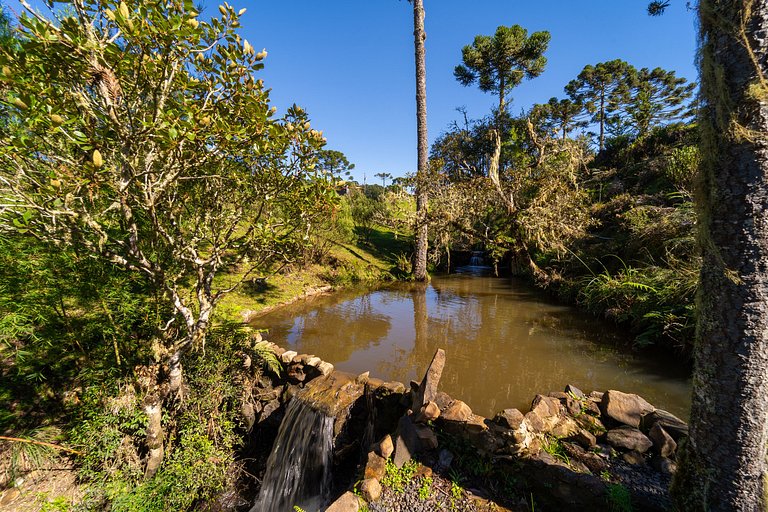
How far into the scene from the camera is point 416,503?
2928mm

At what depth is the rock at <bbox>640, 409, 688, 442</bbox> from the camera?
10.3 feet

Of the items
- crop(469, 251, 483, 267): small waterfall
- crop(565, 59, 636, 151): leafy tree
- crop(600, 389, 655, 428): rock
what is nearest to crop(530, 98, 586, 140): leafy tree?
crop(565, 59, 636, 151): leafy tree

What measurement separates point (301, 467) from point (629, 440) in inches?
153

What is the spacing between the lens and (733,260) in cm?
192

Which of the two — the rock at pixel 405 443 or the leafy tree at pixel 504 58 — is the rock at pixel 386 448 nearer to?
the rock at pixel 405 443

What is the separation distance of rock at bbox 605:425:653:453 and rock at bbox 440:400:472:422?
1508mm

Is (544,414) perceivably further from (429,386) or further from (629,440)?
(429,386)

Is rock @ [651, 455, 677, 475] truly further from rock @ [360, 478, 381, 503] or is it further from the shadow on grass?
the shadow on grass

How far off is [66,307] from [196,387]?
184 centimetres

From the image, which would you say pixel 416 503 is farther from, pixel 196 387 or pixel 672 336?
pixel 672 336

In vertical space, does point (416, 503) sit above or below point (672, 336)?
below

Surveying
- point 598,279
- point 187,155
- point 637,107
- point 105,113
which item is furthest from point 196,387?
point 637,107

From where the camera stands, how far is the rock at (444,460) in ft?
10.8

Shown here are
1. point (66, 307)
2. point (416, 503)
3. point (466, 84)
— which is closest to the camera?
point (416, 503)
